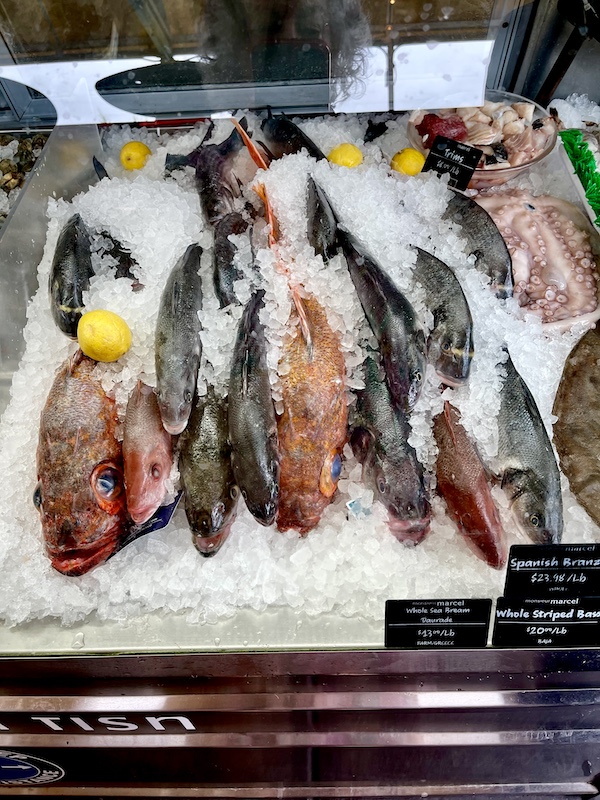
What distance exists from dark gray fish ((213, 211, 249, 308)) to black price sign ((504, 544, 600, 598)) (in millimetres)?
1143

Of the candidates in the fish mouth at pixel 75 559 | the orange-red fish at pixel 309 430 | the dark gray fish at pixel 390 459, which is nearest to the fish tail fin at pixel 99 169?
the orange-red fish at pixel 309 430

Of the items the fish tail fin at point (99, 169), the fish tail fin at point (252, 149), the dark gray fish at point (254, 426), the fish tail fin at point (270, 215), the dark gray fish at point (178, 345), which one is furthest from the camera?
the fish tail fin at point (99, 169)

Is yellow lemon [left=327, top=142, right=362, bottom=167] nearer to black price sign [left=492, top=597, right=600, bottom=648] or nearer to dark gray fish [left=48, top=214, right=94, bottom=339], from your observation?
dark gray fish [left=48, top=214, right=94, bottom=339]

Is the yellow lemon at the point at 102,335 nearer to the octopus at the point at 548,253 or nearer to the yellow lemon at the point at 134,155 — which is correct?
the yellow lemon at the point at 134,155

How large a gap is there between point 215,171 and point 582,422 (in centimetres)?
165

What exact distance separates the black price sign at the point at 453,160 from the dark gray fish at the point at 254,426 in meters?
1.12

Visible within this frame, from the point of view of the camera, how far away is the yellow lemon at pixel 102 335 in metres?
1.86

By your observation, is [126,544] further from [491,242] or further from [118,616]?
[491,242]

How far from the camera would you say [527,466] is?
5.58ft

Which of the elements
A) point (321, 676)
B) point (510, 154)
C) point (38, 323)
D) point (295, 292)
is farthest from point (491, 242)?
point (38, 323)

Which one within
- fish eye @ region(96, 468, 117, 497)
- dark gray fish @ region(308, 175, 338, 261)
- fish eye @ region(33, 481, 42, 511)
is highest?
dark gray fish @ region(308, 175, 338, 261)

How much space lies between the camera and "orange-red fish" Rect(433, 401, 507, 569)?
1687 mm

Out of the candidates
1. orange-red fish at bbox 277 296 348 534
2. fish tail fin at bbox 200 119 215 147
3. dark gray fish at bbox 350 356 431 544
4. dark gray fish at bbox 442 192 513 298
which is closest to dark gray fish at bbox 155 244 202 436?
orange-red fish at bbox 277 296 348 534

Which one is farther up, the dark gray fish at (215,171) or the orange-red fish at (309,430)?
the dark gray fish at (215,171)
